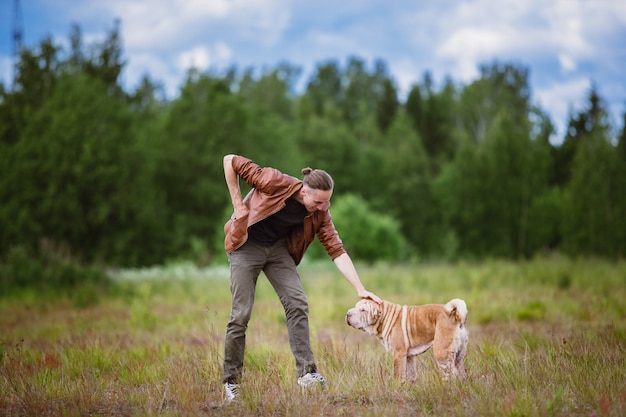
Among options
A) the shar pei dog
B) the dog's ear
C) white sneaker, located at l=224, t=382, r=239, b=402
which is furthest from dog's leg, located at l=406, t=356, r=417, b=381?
white sneaker, located at l=224, t=382, r=239, b=402

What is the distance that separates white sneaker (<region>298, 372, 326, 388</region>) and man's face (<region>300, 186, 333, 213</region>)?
62.4 inches

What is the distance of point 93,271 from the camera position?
20594 millimetres

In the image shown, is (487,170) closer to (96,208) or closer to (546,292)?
(96,208)

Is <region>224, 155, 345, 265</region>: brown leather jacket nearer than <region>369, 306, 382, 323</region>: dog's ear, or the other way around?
<region>224, 155, 345, 265</region>: brown leather jacket

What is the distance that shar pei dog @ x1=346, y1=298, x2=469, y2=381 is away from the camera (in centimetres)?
637

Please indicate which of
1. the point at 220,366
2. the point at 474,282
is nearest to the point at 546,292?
the point at 474,282

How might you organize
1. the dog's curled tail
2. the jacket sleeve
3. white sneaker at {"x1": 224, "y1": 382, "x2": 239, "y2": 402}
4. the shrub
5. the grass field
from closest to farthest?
the grass field, white sneaker at {"x1": 224, "y1": 382, "x2": 239, "y2": 402}, the dog's curled tail, the jacket sleeve, the shrub

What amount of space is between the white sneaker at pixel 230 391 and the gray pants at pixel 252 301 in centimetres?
16

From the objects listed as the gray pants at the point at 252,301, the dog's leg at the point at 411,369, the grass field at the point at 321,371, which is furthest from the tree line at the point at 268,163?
the dog's leg at the point at 411,369

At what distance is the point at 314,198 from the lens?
6.41 meters

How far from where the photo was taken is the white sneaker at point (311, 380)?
20.8ft

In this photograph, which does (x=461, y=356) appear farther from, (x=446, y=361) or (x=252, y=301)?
(x=252, y=301)

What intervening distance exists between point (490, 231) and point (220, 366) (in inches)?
1509

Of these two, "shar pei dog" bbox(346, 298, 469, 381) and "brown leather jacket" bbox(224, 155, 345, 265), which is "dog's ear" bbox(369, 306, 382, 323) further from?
"brown leather jacket" bbox(224, 155, 345, 265)
